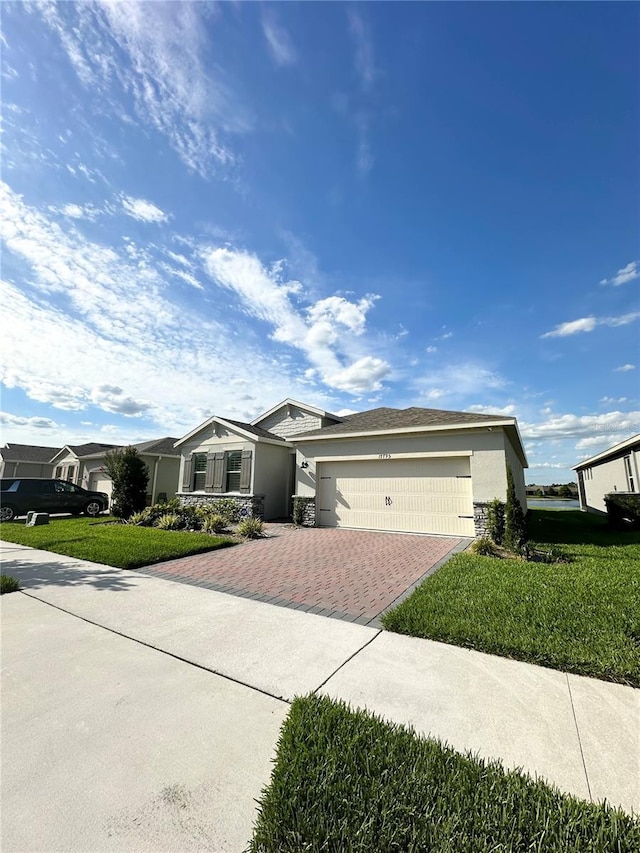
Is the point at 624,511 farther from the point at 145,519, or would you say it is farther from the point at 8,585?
the point at 8,585

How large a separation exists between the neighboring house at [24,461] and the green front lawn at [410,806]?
36.6 metres

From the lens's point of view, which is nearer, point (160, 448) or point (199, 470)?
point (199, 470)

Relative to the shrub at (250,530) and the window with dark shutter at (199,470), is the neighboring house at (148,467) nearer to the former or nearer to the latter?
the window with dark shutter at (199,470)

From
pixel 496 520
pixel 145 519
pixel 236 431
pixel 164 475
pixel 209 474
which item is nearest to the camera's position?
pixel 496 520

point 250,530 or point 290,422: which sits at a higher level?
point 290,422

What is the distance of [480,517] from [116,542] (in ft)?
31.0

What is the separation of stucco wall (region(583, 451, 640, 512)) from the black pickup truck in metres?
23.5

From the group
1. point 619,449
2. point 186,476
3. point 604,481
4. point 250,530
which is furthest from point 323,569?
point 604,481

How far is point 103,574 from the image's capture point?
6469 mm

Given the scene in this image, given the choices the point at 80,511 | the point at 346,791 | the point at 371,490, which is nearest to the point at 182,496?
the point at 80,511

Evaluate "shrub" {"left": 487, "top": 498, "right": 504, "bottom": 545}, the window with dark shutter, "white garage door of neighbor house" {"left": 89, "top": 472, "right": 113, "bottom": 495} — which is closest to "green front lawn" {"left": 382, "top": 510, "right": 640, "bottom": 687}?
"shrub" {"left": 487, "top": 498, "right": 504, "bottom": 545}

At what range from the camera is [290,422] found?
17188mm

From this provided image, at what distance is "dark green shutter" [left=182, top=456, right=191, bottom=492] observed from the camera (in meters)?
16.3

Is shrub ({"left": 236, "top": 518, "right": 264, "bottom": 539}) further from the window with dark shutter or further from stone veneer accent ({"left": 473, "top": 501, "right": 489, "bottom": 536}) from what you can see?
the window with dark shutter
